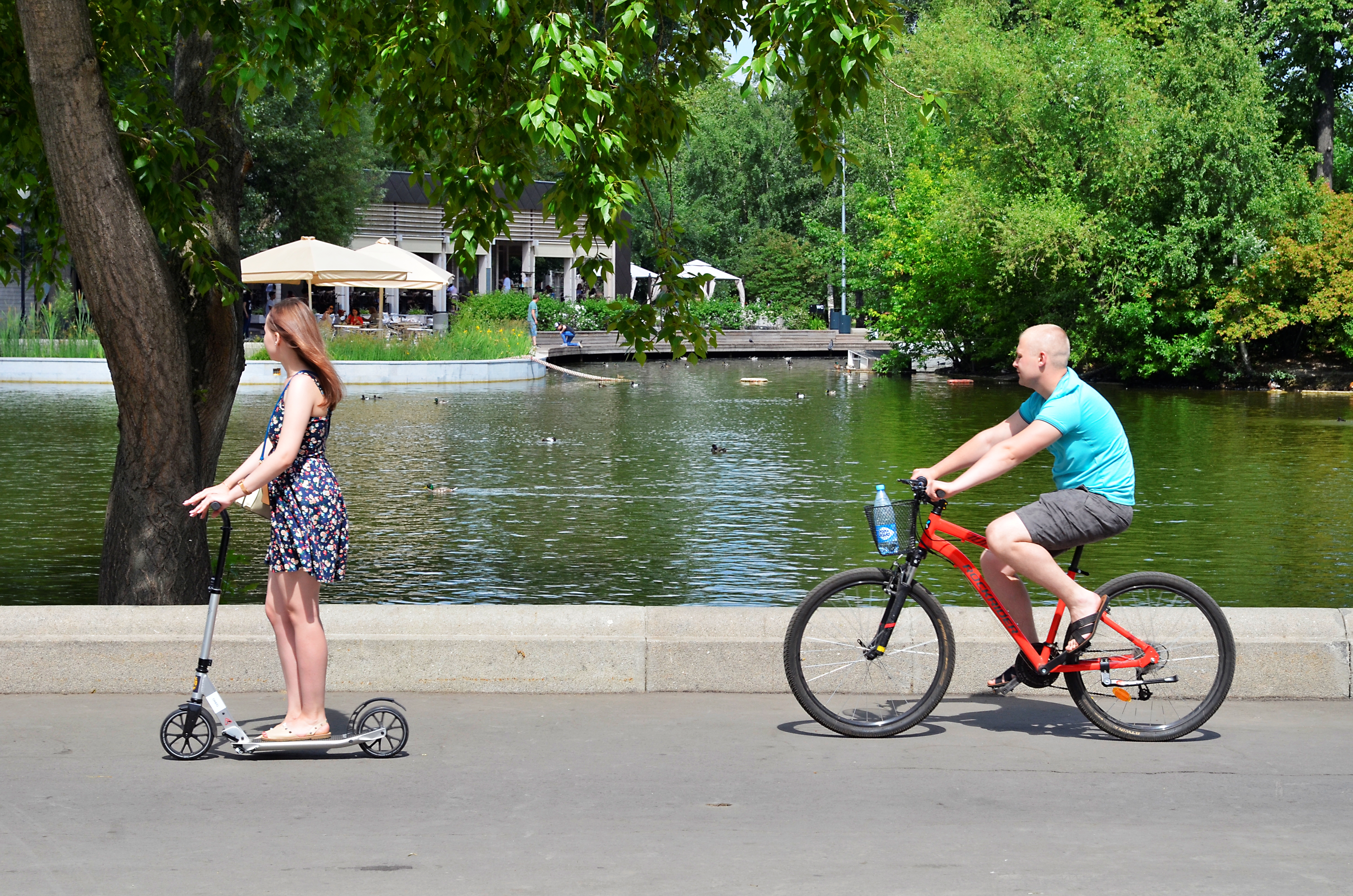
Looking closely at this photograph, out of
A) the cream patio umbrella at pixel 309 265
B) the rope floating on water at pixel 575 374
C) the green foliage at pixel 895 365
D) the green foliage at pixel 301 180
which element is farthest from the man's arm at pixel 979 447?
the green foliage at pixel 895 365

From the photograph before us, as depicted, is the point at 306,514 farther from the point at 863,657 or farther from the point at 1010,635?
the point at 1010,635

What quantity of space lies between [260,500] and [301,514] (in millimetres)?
155

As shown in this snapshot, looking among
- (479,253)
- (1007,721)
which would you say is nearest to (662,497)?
(1007,721)

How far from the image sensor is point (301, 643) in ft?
18.1

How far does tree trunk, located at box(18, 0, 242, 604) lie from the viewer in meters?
7.44

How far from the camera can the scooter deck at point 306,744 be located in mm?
5406

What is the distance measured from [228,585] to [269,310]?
6.14m

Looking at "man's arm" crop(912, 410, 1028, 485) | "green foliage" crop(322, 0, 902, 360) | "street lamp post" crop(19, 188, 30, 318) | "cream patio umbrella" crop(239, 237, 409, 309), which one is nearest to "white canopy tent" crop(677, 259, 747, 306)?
"cream patio umbrella" crop(239, 237, 409, 309)

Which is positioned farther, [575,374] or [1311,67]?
[1311,67]

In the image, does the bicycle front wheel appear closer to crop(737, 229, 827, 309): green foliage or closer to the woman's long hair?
the woman's long hair

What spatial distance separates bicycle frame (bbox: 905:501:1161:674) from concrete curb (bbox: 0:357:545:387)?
2705cm

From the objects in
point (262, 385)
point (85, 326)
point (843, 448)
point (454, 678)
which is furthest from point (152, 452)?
point (85, 326)

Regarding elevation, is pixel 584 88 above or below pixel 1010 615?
above

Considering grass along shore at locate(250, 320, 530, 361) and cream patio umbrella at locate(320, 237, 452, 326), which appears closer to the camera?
grass along shore at locate(250, 320, 530, 361)
